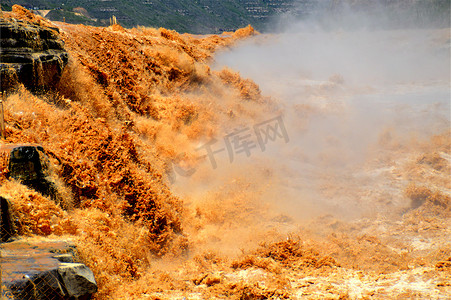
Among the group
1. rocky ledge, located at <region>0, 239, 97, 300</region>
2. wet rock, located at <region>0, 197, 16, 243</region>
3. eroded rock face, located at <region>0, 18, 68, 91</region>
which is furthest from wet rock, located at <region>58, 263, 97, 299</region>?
eroded rock face, located at <region>0, 18, 68, 91</region>

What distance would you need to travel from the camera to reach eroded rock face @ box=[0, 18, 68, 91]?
5641 mm

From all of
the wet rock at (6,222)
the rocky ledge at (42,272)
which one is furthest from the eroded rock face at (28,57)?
the rocky ledge at (42,272)

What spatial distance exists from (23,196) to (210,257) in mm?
3181

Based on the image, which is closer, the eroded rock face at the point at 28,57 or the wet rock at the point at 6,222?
the wet rock at the point at 6,222

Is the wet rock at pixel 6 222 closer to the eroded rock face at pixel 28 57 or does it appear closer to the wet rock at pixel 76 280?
the wet rock at pixel 76 280

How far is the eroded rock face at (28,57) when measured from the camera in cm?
564

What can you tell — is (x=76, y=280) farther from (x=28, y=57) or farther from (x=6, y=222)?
(x=28, y=57)

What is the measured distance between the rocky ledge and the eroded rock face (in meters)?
3.16

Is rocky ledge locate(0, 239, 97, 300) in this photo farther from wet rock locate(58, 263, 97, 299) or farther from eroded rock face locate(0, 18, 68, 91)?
eroded rock face locate(0, 18, 68, 91)

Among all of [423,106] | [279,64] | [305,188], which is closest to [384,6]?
[279,64]

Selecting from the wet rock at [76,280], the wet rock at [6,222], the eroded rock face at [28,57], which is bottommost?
the wet rock at [76,280]

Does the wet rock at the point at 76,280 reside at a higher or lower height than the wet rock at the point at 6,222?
lower

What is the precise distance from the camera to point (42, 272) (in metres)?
3.12

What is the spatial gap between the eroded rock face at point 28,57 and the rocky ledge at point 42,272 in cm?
316
